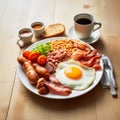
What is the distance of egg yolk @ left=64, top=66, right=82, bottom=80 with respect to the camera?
1015 mm

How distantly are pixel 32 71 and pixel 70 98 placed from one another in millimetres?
190

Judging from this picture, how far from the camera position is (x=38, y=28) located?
4.29ft

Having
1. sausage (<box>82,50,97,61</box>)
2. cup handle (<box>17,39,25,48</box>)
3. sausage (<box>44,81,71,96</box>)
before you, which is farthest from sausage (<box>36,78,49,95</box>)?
cup handle (<box>17,39,25,48</box>)

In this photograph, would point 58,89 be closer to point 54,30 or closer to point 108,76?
point 108,76

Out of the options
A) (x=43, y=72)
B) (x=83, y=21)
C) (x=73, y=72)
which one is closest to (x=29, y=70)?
(x=43, y=72)

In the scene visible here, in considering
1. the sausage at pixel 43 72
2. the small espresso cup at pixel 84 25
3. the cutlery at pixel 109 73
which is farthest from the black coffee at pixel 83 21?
the sausage at pixel 43 72

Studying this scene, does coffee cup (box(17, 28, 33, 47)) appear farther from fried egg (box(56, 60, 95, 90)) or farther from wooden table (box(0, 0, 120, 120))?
fried egg (box(56, 60, 95, 90))

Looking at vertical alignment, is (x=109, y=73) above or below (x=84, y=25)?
below

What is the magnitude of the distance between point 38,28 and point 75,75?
41 centimetres

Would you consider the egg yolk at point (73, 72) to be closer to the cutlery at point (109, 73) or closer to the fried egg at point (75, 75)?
the fried egg at point (75, 75)

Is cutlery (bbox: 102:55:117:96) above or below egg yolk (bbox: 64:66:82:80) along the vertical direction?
below

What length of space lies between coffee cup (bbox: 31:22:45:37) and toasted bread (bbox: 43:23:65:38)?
0.03m

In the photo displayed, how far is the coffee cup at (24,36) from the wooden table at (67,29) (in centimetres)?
3

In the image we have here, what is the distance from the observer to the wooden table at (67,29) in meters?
0.95
